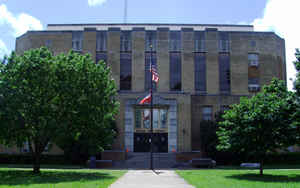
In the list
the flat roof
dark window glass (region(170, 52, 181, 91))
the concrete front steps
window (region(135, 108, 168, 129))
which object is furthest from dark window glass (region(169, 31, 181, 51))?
the concrete front steps

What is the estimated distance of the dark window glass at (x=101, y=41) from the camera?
4859 cm

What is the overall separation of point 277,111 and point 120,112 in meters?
22.7

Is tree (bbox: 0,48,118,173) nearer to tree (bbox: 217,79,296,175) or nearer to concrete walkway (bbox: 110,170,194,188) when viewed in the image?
concrete walkway (bbox: 110,170,194,188)

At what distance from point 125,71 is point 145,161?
48.8 ft

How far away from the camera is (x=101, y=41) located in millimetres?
48750

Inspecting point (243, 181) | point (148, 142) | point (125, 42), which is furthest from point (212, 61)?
point (243, 181)

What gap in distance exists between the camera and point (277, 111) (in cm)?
2234

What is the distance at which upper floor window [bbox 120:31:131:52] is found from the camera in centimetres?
4841

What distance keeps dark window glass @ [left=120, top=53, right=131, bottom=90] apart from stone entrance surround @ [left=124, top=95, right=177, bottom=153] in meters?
5.78

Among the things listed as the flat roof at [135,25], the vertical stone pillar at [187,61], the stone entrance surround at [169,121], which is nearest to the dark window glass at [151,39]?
the vertical stone pillar at [187,61]

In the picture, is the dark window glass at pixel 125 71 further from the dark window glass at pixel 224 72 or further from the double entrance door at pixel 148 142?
the dark window glass at pixel 224 72

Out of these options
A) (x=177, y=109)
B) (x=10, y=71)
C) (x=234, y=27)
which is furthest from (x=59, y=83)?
(x=234, y=27)

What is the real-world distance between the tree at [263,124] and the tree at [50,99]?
939 centimetres

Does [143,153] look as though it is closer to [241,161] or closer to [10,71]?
[241,161]
